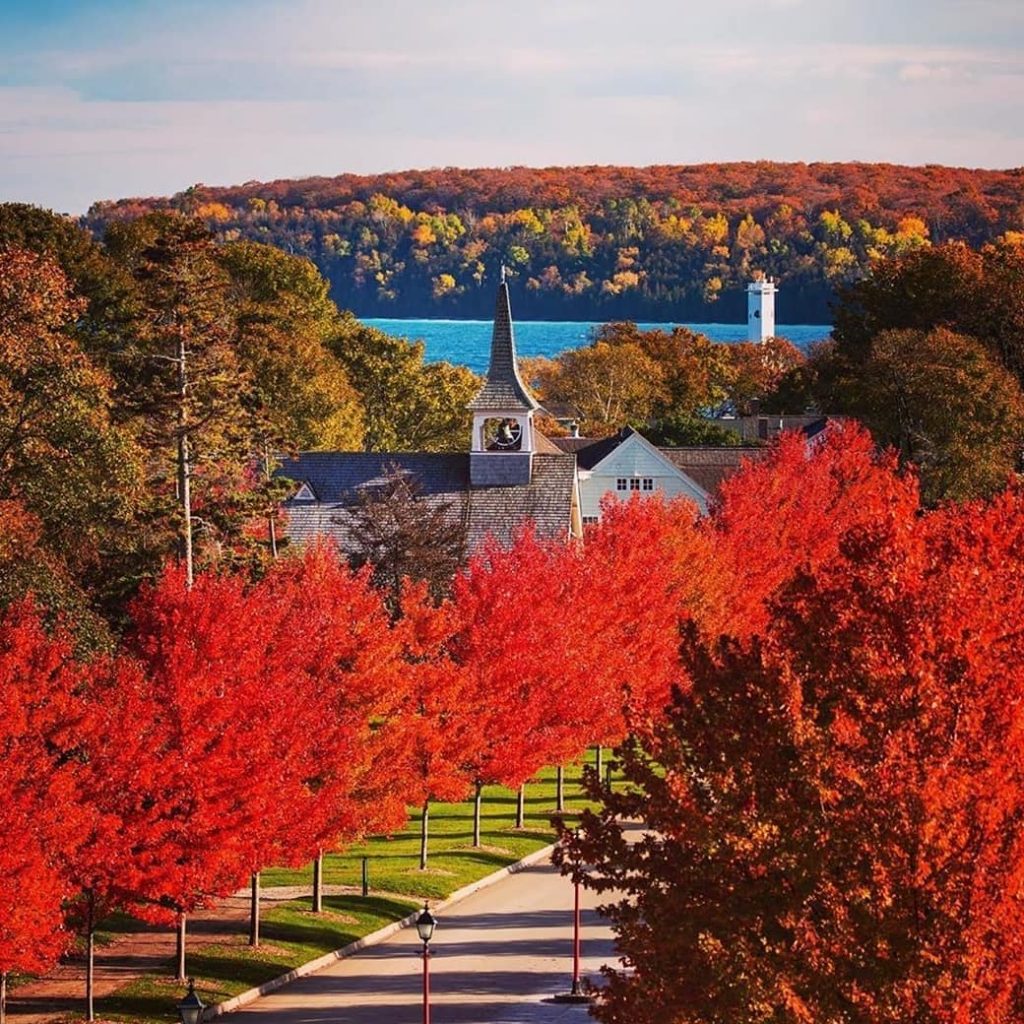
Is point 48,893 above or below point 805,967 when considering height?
below

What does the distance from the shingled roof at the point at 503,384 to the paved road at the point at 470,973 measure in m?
42.4

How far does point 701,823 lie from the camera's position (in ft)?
86.6

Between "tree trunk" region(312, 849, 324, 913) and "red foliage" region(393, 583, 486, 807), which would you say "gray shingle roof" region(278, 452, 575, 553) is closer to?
"red foliage" region(393, 583, 486, 807)

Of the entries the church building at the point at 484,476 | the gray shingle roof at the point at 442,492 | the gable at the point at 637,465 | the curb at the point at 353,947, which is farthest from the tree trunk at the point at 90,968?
the gable at the point at 637,465

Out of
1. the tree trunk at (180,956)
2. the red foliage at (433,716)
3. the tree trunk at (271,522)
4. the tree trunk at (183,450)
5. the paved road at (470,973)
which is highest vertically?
the tree trunk at (183,450)

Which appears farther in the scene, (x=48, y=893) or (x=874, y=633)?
(x=48, y=893)

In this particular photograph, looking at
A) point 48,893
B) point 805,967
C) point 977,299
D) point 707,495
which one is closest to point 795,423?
point 977,299

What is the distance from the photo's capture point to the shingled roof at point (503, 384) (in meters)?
94.1

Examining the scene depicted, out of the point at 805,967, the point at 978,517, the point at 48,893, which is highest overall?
the point at 978,517

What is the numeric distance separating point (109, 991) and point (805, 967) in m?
20.5

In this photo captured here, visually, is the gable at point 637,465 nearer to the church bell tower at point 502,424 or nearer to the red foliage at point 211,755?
the church bell tower at point 502,424

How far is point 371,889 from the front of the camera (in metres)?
52.8

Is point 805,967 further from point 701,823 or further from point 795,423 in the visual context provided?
point 795,423

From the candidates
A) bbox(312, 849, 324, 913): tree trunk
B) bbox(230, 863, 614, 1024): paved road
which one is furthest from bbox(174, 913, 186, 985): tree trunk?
bbox(312, 849, 324, 913): tree trunk
